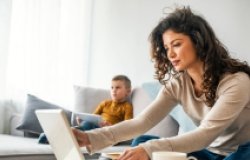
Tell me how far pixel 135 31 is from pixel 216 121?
5.98ft

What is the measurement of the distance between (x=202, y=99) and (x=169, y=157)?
0.61 m

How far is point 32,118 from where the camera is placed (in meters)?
2.64

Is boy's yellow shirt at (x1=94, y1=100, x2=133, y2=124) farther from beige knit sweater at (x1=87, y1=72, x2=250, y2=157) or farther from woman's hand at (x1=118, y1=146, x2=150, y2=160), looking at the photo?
woman's hand at (x1=118, y1=146, x2=150, y2=160)

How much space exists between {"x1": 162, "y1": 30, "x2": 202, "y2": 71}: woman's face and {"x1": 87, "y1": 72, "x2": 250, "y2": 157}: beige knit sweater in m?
0.14

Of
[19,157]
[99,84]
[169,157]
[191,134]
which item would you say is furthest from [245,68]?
[99,84]

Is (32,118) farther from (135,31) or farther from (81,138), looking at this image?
(81,138)

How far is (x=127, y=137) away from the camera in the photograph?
141 centimetres

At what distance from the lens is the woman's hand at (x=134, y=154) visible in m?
0.97

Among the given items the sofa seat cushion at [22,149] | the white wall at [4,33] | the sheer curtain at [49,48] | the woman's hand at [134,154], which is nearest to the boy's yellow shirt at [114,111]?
the sheer curtain at [49,48]

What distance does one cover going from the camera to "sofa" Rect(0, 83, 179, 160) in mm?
1946

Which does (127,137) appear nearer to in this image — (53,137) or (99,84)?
(53,137)

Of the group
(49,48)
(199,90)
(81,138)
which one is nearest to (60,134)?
Answer: (81,138)

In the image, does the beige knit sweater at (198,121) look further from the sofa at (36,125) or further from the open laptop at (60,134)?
the sofa at (36,125)

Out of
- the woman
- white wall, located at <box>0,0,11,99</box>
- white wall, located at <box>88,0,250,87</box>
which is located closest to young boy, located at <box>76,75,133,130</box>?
white wall, located at <box>88,0,250,87</box>
